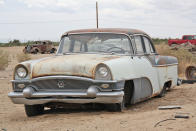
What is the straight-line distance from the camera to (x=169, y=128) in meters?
5.35

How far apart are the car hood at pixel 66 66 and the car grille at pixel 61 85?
0.12 meters

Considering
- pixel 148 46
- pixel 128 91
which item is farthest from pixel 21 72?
pixel 148 46

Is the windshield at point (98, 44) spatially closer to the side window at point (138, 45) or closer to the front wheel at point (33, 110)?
the side window at point (138, 45)

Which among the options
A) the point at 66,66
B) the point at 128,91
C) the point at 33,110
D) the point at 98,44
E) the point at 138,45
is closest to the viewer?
the point at 66,66

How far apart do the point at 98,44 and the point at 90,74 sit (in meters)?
1.52

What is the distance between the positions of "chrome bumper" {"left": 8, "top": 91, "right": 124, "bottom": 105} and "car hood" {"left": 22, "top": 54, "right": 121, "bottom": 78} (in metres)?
0.31

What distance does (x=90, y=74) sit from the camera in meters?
6.59

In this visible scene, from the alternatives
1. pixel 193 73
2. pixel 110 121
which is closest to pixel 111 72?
pixel 110 121

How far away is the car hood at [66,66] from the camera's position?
21.7 feet

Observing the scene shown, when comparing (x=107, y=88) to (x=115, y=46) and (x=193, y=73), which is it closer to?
(x=115, y=46)

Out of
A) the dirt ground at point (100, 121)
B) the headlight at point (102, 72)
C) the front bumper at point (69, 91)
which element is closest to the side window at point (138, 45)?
the dirt ground at point (100, 121)

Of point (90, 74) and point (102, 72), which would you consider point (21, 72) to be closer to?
point (90, 74)

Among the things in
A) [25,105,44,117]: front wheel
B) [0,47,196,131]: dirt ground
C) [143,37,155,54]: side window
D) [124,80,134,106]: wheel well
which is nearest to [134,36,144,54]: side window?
[143,37,155,54]: side window

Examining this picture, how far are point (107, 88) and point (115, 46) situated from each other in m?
1.50
